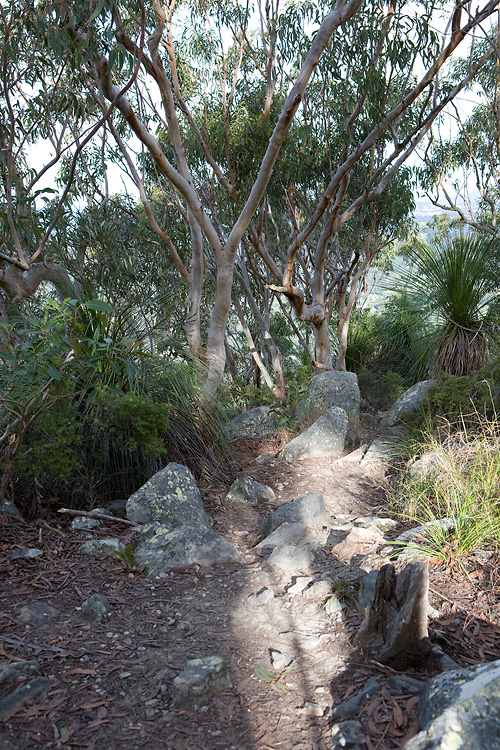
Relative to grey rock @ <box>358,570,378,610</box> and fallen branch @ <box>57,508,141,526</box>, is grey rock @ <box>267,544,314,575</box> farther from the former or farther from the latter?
fallen branch @ <box>57,508,141,526</box>

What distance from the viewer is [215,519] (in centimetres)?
362

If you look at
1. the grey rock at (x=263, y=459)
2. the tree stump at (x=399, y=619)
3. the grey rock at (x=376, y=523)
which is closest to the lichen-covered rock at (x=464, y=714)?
the tree stump at (x=399, y=619)

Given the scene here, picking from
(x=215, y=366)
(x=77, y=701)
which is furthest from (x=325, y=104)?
(x=77, y=701)

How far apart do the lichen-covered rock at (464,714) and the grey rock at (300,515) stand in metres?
1.74

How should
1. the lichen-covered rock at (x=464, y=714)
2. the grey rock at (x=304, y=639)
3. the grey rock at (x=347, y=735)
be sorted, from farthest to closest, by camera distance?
the grey rock at (x=304, y=639) → the grey rock at (x=347, y=735) → the lichen-covered rock at (x=464, y=714)

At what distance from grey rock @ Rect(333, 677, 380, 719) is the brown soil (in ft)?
0.08

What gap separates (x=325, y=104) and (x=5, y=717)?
28.8 ft

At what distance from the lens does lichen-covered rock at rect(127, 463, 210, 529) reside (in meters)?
3.26

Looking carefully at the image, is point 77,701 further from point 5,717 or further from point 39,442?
point 39,442

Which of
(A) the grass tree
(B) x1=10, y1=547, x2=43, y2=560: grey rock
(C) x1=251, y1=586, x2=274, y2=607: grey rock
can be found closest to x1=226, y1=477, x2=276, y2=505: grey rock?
(C) x1=251, y1=586, x2=274, y2=607: grey rock

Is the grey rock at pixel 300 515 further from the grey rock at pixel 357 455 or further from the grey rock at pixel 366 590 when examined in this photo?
the grey rock at pixel 357 455

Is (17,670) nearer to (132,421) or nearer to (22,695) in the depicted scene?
(22,695)

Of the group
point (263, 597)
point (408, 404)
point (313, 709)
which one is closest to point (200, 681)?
point (313, 709)

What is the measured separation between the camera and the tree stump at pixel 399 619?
6.21 feet
